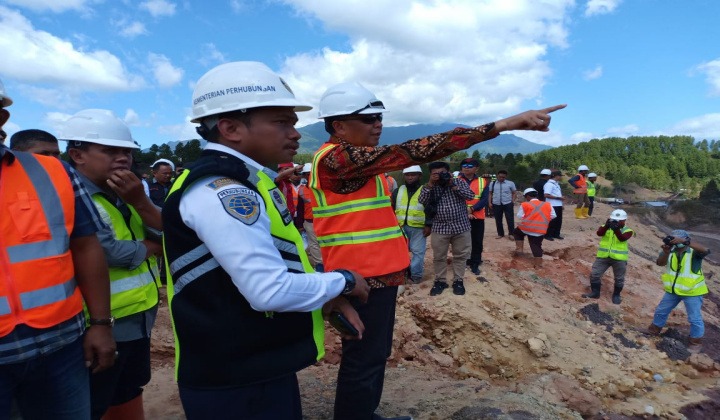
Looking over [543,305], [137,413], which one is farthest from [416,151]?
[543,305]

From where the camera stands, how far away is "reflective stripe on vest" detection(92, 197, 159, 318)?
2156 millimetres

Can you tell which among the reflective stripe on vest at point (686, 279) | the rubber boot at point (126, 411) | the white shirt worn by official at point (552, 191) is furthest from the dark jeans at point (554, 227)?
the rubber boot at point (126, 411)

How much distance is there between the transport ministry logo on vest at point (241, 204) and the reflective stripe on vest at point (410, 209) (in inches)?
206

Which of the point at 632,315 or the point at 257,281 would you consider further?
the point at 632,315

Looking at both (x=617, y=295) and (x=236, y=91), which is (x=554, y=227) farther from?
(x=236, y=91)

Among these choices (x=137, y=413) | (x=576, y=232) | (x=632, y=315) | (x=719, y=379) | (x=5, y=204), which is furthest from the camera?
(x=576, y=232)

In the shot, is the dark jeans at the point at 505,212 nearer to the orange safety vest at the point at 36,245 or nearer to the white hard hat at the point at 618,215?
the white hard hat at the point at 618,215

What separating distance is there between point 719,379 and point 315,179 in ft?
21.6

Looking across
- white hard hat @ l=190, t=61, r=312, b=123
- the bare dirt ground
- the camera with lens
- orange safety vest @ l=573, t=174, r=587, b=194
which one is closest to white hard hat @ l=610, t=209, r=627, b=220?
the bare dirt ground

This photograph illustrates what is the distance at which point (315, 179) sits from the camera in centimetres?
254

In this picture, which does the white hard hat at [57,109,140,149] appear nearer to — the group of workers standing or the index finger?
the group of workers standing

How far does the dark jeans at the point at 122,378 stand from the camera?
2.08 metres

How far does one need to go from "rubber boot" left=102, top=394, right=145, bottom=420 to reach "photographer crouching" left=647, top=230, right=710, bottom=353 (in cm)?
743

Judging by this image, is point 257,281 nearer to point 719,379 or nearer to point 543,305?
point 543,305
